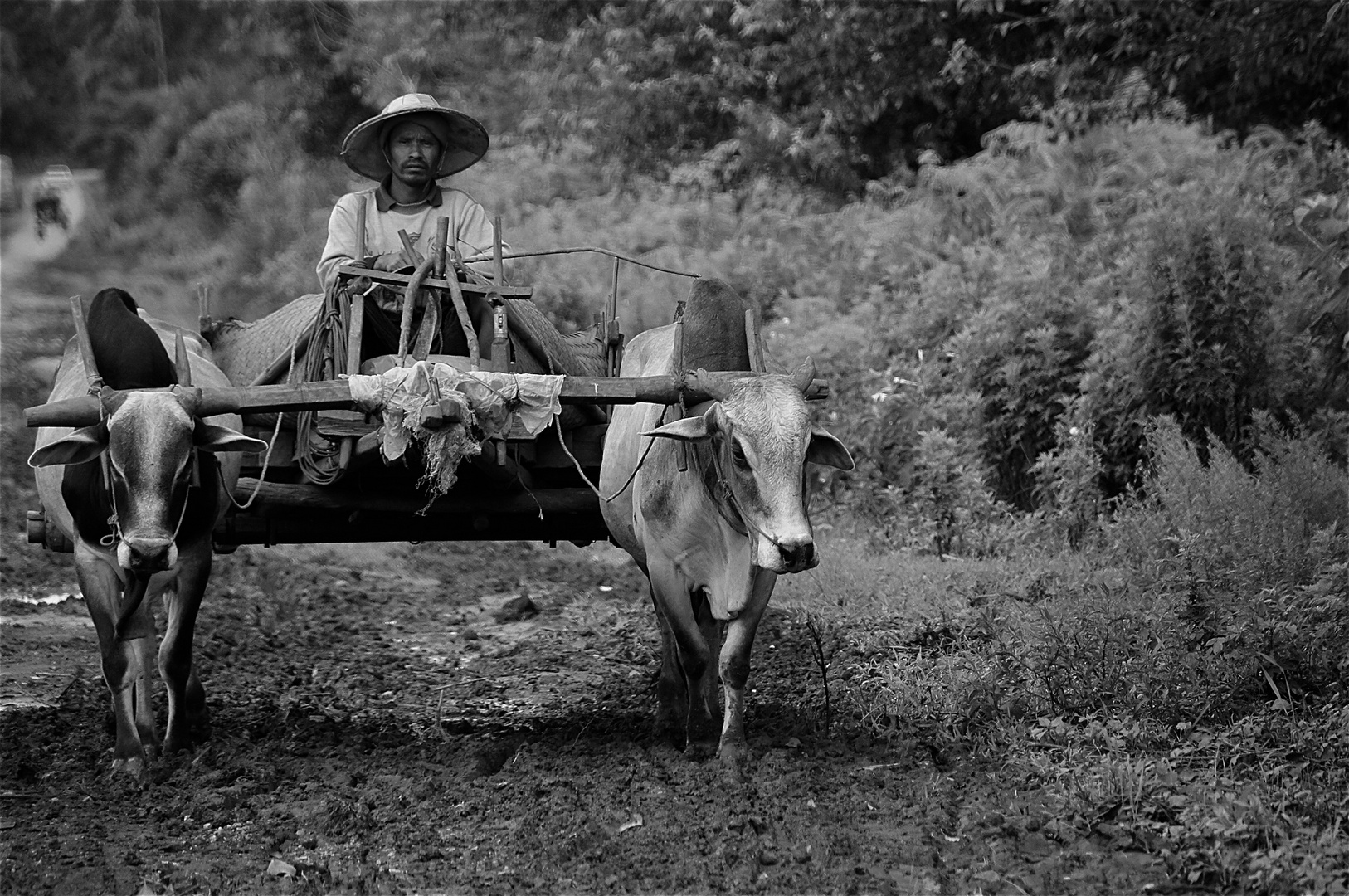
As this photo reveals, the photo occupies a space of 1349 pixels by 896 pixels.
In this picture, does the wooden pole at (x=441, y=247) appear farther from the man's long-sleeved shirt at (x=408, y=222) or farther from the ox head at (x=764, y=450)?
the ox head at (x=764, y=450)

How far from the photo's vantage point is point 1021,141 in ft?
44.2

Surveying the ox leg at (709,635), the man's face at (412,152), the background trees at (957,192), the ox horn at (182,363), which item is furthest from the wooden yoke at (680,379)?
the background trees at (957,192)

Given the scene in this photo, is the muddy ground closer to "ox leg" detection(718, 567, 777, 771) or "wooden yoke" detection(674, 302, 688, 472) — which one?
"ox leg" detection(718, 567, 777, 771)

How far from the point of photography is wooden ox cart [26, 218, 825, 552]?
17.9 feet

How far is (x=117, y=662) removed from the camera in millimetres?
5809

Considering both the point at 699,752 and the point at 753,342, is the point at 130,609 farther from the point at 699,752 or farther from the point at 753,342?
the point at 753,342

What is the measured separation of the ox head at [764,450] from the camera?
16.3 feet

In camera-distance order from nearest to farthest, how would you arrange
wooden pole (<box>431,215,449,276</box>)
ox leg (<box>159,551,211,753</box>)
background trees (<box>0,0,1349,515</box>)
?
1. ox leg (<box>159,551,211,753</box>)
2. wooden pole (<box>431,215,449,276</box>)
3. background trees (<box>0,0,1349,515</box>)

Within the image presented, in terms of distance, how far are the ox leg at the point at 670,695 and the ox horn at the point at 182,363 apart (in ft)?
6.57

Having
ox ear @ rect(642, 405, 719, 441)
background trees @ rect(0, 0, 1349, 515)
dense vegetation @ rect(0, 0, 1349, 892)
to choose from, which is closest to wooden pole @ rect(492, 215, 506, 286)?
ox ear @ rect(642, 405, 719, 441)

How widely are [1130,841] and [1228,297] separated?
509 cm

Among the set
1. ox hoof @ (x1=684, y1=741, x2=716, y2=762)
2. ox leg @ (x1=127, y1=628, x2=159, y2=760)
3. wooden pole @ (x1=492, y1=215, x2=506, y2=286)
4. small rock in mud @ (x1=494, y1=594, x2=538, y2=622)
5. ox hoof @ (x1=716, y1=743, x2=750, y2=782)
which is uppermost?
wooden pole @ (x1=492, y1=215, x2=506, y2=286)

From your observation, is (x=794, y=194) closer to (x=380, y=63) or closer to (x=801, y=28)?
(x=801, y=28)

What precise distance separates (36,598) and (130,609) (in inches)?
188
